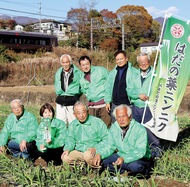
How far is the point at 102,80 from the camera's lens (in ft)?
18.4

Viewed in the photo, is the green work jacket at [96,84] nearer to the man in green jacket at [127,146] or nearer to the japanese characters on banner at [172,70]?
the japanese characters on banner at [172,70]

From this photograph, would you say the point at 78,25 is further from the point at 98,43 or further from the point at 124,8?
the point at 124,8

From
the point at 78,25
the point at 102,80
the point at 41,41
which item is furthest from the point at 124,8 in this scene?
the point at 102,80

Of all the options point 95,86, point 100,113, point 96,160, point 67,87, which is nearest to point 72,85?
point 67,87

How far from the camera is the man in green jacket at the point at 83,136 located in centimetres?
437

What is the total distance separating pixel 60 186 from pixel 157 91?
2.03 meters

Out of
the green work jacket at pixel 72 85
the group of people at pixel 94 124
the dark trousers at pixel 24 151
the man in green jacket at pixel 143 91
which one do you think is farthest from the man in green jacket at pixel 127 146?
the green work jacket at pixel 72 85

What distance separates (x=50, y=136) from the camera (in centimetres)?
488

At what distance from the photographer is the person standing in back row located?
5176 mm

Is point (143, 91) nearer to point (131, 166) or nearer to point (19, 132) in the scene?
point (131, 166)

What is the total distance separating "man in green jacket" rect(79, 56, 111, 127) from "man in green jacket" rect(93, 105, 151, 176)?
1.43m

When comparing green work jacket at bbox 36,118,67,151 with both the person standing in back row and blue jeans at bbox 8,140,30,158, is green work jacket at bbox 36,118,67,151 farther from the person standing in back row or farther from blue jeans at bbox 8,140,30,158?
the person standing in back row

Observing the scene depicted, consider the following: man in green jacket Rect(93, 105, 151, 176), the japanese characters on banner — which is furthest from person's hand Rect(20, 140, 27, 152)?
the japanese characters on banner

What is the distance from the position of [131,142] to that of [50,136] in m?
1.27
